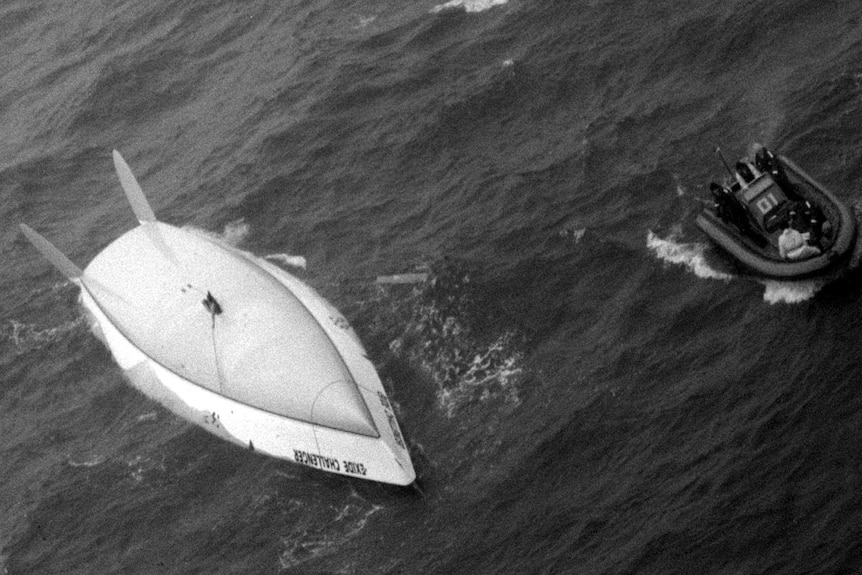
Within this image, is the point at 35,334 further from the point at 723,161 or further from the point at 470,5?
the point at 723,161

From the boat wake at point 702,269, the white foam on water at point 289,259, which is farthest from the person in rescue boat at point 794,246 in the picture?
the white foam on water at point 289,259

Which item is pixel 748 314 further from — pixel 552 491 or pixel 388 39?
pixel 388 39

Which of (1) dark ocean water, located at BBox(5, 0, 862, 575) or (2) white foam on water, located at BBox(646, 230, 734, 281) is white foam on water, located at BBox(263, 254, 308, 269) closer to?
(1) dark ocean water, located at BBox(5, 0, 862, 575)

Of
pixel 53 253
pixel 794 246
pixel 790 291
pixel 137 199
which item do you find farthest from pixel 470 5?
pixel 790 291

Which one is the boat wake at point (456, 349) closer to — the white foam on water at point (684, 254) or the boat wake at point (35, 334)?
the white foam on water at point (684, 254)

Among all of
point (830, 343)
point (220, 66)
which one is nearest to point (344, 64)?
point (220, 66)

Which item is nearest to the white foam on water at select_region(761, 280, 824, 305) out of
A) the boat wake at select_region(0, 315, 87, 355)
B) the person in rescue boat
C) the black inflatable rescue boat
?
the black inflatable rescue boat
